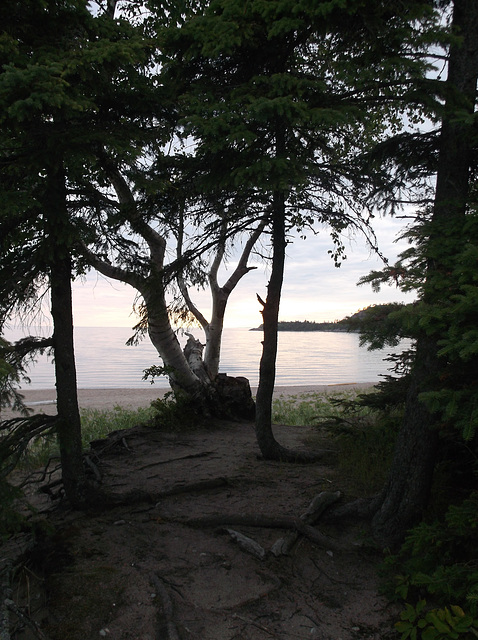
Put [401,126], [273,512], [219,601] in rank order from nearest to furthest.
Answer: [219,601] → [273,512] → [401,126]

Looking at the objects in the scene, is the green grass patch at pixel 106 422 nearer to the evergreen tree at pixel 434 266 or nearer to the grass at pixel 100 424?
the grass at pixel 100 424

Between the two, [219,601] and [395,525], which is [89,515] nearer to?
[219,601]

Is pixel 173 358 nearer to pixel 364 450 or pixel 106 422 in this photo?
pixel 106 422

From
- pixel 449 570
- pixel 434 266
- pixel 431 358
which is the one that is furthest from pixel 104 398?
pixel 449 570

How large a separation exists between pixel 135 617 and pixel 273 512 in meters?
2.38

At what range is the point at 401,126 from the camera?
1213 cm

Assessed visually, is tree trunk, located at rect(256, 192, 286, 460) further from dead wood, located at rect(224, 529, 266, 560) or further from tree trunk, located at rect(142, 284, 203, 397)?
tree trunk, located at rect(142, 284, 203, 397)

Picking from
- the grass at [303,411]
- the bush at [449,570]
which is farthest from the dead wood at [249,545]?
the grass at [303,411]

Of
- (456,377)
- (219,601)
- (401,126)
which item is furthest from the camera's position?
(401,126)

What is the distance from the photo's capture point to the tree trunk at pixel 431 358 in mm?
5230

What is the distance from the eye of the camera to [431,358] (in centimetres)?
516

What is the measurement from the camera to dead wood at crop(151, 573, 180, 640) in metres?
4.01

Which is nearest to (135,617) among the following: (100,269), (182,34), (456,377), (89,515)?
(89,515)

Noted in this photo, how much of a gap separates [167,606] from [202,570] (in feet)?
2.48
